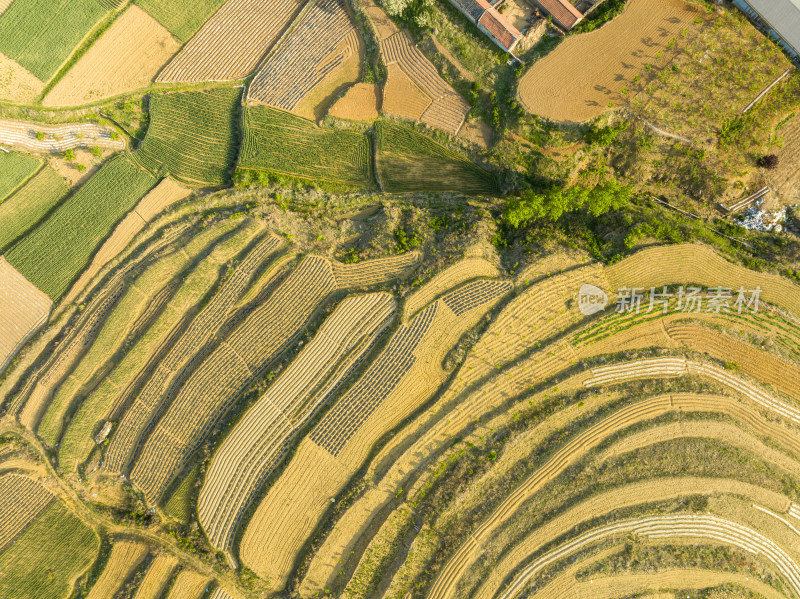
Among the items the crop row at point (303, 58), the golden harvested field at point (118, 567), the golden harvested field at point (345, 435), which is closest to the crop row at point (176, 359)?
the golden harvested field at point (118, 567)

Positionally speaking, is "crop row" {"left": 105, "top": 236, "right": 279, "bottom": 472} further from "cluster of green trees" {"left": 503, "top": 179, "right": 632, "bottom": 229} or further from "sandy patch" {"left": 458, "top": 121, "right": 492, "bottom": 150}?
"cluster of green trees" {"left": 503, "top": 179, "right": 632, "bottom": 229}

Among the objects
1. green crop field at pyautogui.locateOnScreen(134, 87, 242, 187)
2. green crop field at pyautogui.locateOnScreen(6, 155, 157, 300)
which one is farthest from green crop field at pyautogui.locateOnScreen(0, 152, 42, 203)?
green crop field at pyautogui.locateOnScreen(134, 87, 242, 187)

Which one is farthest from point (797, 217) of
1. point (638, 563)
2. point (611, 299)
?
point (638, 563)

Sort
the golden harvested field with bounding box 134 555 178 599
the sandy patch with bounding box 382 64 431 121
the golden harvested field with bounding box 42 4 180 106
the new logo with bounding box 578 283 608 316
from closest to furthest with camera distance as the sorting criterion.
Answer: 1. the golden harvested field with bounding box 134 555 178 599
2. the new logo with bounding box 578 283 608 316
3. the sandy patch with bounding box 382 64 431 121
4. the golden harvested field with bounding box 42 4 180 106

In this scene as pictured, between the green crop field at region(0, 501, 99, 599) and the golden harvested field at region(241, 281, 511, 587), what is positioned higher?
the golden harvested field at region(241, 281, 511, 587)

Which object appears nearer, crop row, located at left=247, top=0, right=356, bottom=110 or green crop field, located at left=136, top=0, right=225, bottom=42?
crop row, located at left=247, top=0, right=356, bottom=110

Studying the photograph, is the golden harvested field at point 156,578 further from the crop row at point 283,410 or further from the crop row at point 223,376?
the crop row at point 223,376
